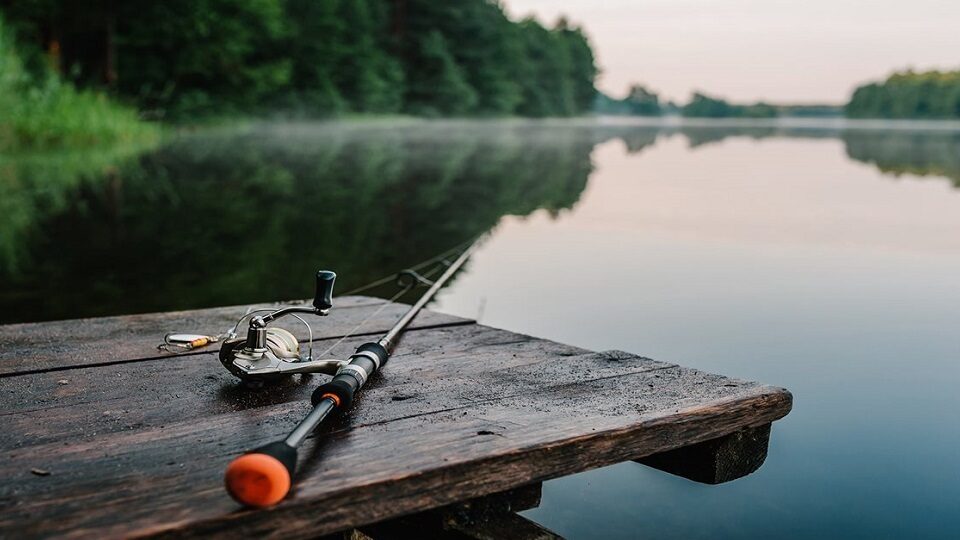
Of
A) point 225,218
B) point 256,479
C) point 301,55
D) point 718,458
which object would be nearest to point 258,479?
point 256,479

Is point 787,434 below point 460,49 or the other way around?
below

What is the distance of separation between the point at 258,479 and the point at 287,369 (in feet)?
2.35

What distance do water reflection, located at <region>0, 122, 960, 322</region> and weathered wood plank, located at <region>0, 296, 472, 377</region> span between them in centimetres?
186

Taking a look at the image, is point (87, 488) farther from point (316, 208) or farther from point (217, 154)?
point (217, 154)

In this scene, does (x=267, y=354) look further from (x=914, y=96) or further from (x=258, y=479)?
(x=914, y=96)

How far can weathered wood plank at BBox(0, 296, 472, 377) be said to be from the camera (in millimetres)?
2533

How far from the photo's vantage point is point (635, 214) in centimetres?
977

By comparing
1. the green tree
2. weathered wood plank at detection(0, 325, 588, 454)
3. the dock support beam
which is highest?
the green tree

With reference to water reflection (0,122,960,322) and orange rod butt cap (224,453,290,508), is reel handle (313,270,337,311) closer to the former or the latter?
orange rod butt cap (224,453,290,508)

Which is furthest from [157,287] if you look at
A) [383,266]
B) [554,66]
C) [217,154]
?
[554,66]

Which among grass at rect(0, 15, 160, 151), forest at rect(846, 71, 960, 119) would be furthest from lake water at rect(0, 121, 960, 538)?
forest at rect(846, 71, 960, 119)

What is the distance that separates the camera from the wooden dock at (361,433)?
162cm

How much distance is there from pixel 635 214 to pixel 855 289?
4017 millimetres

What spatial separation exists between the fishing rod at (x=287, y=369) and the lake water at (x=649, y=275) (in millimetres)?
706
